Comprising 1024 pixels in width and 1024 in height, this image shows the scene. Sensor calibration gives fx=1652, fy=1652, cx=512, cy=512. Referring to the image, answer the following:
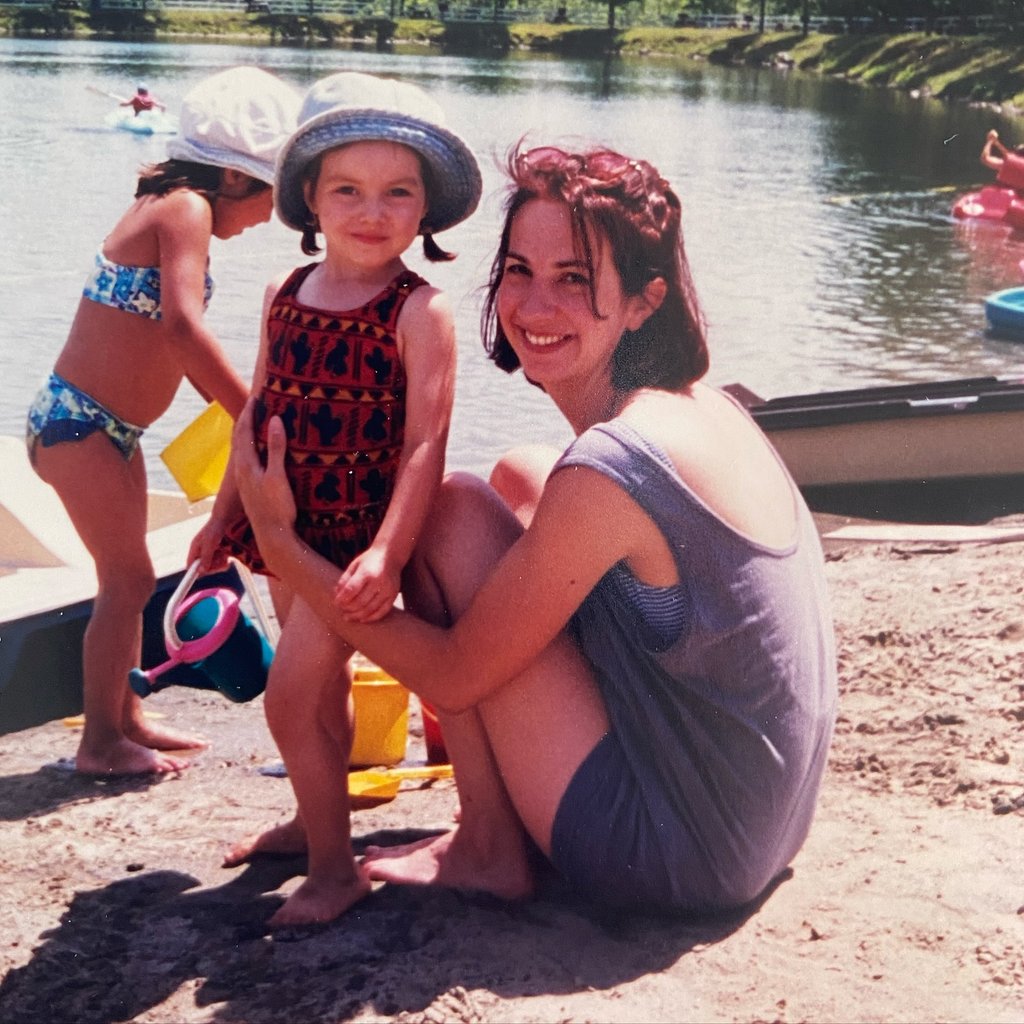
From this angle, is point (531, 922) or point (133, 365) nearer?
point (531, 922)

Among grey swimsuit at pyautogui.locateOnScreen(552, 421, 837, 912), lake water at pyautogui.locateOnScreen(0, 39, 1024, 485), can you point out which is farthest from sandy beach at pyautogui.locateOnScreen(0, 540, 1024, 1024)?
lake water at pyautogui.locateOnScreen(0, 39, 1024, 485)

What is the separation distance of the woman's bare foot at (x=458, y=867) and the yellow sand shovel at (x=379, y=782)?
0.54 meters

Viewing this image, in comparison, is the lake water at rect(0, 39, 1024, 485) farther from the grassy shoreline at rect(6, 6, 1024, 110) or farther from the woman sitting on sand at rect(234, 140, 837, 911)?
the grassy shoreline at rect(6, 6, 1024, 110)

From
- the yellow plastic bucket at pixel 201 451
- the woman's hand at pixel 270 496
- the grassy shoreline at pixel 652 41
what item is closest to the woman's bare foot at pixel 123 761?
the yellow plastic bucket at pixel 201 451

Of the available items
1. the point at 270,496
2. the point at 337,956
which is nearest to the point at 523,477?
the point at 270,496

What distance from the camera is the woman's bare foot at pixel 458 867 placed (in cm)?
288

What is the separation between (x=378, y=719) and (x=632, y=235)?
1.66 m

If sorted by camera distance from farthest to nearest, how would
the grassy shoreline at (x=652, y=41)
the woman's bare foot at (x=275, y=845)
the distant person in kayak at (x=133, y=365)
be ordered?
the grassy shoreline at (x=652, y=41) < the distant person in kayak at (x=133, y=365) < the woman's bare foot at (x=275, y=845)

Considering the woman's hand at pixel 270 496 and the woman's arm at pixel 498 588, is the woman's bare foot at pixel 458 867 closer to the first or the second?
the woman's arm at pixel 498 588

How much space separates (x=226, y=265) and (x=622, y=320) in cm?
1220

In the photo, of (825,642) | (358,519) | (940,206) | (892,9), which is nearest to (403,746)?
(358,519)

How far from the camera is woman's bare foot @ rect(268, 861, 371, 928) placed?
2.87m

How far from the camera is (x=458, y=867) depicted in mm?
2947

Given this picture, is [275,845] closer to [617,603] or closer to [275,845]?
[275,845]
